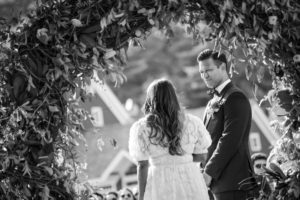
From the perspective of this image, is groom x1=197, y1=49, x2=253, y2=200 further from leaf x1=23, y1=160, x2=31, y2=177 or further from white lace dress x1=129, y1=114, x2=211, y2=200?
leaf x1=23, y1=160, x2=31, y2=177

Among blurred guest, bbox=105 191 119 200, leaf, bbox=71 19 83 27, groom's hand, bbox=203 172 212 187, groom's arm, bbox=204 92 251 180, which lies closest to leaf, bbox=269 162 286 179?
groom's arm, bbox=204 92 251 180

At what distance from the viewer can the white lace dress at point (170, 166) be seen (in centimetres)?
495

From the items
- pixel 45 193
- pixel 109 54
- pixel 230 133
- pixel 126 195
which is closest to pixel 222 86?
pixel 230 133

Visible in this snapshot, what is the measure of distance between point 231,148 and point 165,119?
771 mm

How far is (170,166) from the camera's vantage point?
4.98m

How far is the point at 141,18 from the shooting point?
482 centimetres

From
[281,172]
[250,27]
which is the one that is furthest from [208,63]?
[281,172]

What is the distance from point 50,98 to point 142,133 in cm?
73

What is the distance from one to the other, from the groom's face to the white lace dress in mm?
779

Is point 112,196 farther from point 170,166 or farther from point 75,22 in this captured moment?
point 75,22

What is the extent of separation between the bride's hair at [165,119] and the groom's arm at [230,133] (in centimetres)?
60

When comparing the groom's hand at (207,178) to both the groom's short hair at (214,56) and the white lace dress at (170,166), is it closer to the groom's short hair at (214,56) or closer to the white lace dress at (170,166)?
the white lace dress at (170,166)

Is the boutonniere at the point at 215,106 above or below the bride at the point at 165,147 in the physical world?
above

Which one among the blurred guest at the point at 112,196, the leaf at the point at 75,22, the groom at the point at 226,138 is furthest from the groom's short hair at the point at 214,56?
the blurred guest at the point at 112,196
